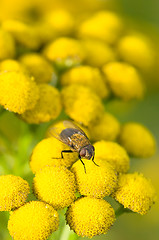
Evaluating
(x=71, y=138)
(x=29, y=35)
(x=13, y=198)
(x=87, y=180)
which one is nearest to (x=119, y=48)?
(x=29, y=35)

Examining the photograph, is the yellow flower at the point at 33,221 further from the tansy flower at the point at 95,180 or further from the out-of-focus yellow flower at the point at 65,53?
the out-of-focus yellow flower at the point at 65,53

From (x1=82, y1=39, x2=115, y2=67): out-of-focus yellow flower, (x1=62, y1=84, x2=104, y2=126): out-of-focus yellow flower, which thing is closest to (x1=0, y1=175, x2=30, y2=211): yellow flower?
(x1=62, y1=84, x2=104, y2=126): out-of-focus yellow flower

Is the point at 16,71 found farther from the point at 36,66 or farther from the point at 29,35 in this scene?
the point at 29,35

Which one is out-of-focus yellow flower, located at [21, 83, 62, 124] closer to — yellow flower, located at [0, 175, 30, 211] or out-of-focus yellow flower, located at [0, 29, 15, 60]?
out-of-focus yellow flower, located at [0, 29, 15, 60]

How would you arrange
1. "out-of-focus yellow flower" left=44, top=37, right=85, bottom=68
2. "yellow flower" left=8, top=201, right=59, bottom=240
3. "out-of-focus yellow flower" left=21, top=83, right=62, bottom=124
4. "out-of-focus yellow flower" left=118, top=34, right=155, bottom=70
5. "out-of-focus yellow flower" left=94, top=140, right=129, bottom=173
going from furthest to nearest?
"out-of-focus yellow flower" left=118, top=34, right=155, bottom=70, "out-of-focus yellow flower" left=44, top=37, right=85, bottom=68, "out-of-focus yellow flower" left=21, top=83, right=62, bottom=124, "out-of-focus yellow flower" left=94, top=140, right=129, bottom=173, "yellow flower" left=8, top=201, right=59, bottom=240

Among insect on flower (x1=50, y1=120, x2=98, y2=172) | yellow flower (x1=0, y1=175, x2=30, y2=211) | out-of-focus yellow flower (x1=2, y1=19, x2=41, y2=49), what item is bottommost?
yellow flower (x1=0, y1=175, x2=30, y2=211)

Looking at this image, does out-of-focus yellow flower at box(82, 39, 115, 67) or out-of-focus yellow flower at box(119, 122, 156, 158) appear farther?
out-of-focus yellow flower at box(82, 39, 115, 67)
